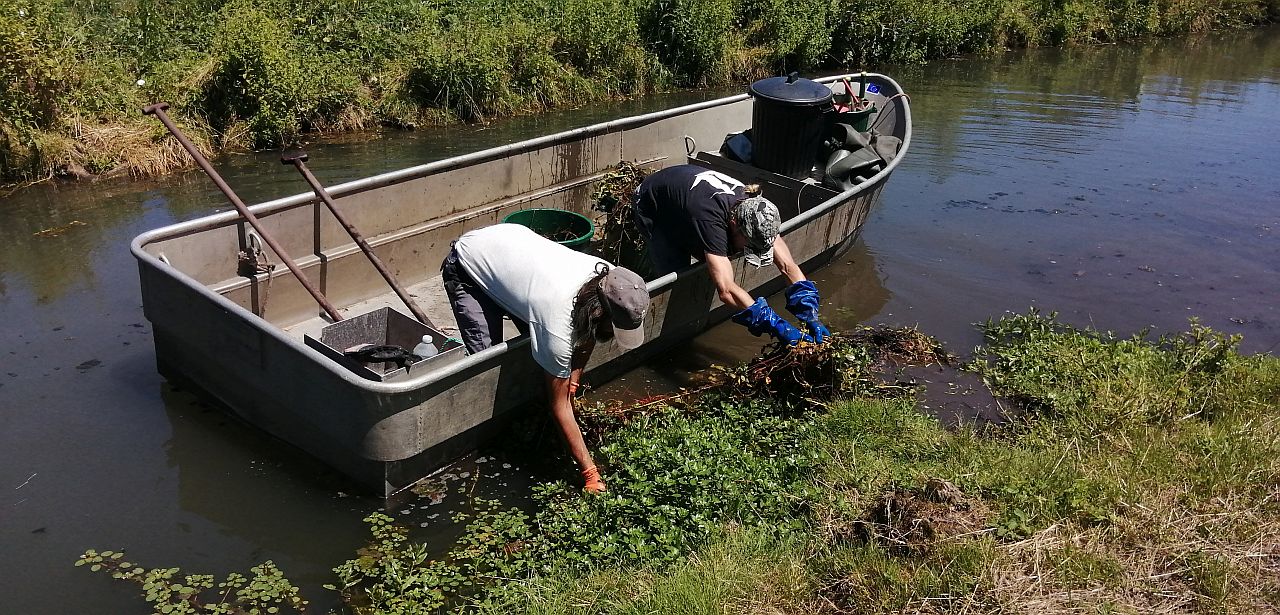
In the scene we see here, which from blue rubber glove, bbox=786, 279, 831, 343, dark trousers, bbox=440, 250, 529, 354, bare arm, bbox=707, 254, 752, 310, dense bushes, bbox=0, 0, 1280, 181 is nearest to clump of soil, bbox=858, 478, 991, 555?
blue rubber glove, bbox=786, 279, 831, 343

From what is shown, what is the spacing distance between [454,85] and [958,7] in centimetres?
1302

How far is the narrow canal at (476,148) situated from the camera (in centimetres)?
484

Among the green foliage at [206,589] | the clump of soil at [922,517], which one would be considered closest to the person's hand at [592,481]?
the clump of soil at [922,517]

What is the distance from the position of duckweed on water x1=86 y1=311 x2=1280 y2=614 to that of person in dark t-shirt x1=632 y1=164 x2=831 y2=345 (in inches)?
12.3

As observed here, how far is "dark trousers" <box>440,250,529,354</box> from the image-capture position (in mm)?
5129

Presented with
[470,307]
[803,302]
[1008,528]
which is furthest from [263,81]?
[1008,528]

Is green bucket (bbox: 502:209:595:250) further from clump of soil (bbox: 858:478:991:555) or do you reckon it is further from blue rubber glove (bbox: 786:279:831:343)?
clump of soil (bbox: 858:478:991:555)

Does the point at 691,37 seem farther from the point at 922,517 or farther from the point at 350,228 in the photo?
the point at 922,517

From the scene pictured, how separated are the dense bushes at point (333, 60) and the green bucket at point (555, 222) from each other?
189 inches

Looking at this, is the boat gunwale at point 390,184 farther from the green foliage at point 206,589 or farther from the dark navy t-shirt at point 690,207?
the green foliage at point 206,589

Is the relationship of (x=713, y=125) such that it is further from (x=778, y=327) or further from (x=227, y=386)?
(x=227, y=386)

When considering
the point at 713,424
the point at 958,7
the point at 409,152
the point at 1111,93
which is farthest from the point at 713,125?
the point at 958,7

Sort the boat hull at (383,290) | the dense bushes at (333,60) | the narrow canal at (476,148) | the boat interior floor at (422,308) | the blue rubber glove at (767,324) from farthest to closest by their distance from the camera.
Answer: the dense bushes at (333,60), the boat interior floor at (422,308), the blue rubber glove at (767,324), the narrow canal at (476,148), the boat hull at (383,290)

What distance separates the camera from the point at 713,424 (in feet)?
17.7
